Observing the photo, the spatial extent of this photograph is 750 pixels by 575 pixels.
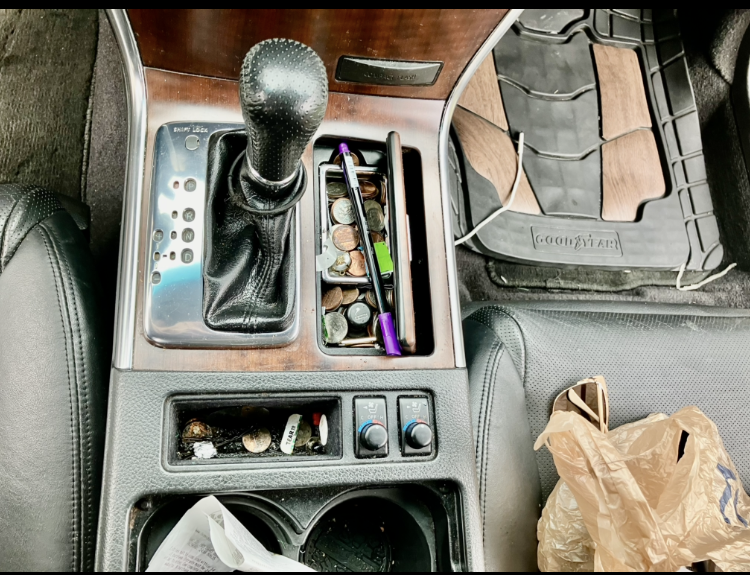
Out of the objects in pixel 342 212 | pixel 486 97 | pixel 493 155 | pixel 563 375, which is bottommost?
pixel 563 375

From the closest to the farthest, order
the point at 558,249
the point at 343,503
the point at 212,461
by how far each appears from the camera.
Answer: the point at 212,461
the point at 343,503
the point at 558,249

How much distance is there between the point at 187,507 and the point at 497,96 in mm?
1188

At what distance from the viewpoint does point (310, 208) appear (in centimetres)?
79

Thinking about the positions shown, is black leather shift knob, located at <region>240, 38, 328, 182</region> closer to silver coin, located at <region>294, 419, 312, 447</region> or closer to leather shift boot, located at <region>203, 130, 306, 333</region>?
leather shift boot, located at <region>203, 130, 306, 333</region>

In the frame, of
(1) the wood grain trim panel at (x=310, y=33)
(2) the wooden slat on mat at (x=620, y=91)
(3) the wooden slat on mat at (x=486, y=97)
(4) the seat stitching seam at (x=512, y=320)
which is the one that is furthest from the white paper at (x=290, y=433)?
(2) the wooden slat on mat at (x=620, y=91)

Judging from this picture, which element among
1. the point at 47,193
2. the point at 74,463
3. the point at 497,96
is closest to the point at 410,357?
the point at 74,463

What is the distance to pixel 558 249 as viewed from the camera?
1379mm

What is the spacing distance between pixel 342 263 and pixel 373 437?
0.24m

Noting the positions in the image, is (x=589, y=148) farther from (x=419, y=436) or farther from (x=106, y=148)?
(x=106, y=148)

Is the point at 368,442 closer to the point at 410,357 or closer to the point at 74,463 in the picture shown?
the point at 410,357

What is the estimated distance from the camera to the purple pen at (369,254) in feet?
2.48

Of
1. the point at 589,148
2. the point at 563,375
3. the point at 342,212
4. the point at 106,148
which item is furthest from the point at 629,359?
the point at 106,148

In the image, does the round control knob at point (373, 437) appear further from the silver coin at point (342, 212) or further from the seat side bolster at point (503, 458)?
the silver coin at point (342, 212)

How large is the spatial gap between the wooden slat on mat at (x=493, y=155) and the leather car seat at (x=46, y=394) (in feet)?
2.99
